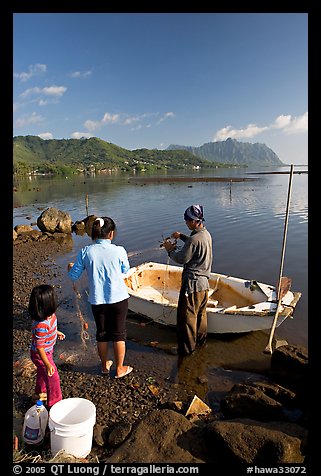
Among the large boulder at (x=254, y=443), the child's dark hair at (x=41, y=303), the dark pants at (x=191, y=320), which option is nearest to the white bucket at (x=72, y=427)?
the child's dark hair at (x=41, y=303)

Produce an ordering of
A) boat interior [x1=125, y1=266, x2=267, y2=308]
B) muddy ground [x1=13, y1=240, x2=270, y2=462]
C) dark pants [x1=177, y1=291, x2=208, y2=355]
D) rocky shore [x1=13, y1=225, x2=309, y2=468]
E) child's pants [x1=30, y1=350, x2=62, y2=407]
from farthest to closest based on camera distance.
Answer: boat interior [x1=125, y1=266, x2=267, y2=308], dark pants [x1=177, y1=291, x2=208, y2=355], muddy ground [x1=13, y1=240, x2=270, y2=462], child's pants [x1=30, y1=350, x2=62, y2=407], rocky shore [x1=13, y1=225, x2=309, y2=468]

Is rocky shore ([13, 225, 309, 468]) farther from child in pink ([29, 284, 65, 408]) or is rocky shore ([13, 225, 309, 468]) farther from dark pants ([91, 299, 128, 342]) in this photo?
dark pants ([91, 299, 128, 342])

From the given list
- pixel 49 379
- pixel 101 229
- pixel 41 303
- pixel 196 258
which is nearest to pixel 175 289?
pixel 196 258

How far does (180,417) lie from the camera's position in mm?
4250

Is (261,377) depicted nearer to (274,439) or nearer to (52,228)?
(274,439)

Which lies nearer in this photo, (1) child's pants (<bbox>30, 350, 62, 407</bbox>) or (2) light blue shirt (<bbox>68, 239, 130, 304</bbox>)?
(1) child's pants (<bbox>30, 350, 62, 407</bbox>)

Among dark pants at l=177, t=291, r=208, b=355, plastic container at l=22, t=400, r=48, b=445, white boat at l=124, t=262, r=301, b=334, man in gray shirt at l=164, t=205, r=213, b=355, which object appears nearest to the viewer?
plastic container at l=22, t=400, r=48, b=445

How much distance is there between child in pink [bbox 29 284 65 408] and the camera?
404 centimetres

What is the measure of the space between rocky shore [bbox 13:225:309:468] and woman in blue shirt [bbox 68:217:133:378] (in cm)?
119

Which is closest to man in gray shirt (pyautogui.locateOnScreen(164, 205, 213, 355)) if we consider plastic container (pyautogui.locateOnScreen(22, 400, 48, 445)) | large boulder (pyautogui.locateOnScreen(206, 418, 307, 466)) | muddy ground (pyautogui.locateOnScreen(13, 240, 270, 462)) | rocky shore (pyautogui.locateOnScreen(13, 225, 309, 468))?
muddy ground (pyautogui.locateOnScreen(13, 240, 270, 462))

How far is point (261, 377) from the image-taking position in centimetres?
628

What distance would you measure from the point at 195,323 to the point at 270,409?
236cm

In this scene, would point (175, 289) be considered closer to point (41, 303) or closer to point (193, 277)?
point (193, 277)
